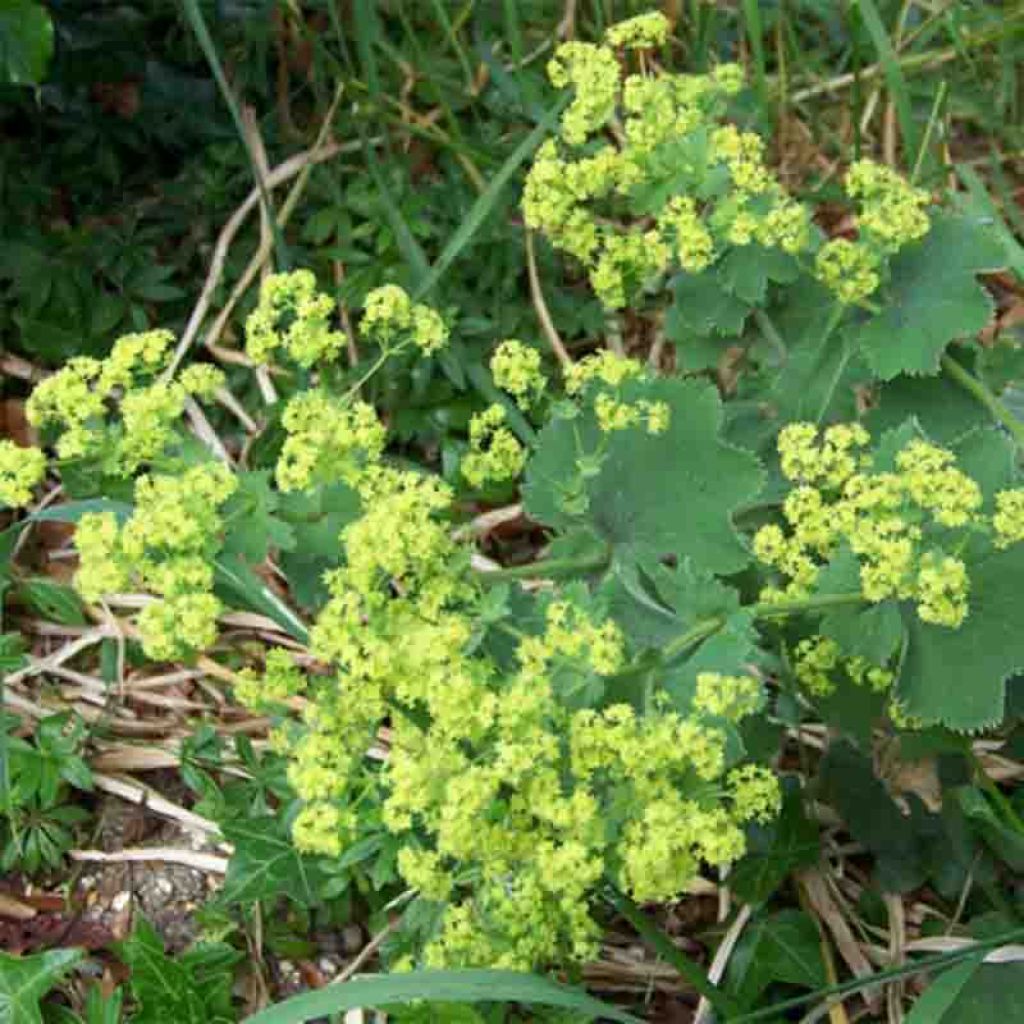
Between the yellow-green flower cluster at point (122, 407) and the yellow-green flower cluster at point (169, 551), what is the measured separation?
7cm

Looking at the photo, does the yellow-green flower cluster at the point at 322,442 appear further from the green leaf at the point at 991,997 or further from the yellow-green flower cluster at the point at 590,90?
the green leaf at the point at 991,997

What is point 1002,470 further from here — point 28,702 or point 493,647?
point 28,702

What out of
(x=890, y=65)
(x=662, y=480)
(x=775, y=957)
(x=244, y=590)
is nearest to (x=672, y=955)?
(x=775, y=957)

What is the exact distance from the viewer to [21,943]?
9.05ft

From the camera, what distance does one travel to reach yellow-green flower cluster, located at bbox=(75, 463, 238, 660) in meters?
1.93

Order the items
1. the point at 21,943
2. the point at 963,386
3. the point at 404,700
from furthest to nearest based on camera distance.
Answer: the point at 21,943 < the point at 963,386 < the point at 404,700

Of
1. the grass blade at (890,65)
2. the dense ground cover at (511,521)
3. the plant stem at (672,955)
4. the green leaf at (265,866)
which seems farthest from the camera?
the grass blade at (890,65)

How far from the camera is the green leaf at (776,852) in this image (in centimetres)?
266

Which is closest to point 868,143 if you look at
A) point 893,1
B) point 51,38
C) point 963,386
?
point 893,1

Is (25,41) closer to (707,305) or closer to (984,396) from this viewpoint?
(707,305)

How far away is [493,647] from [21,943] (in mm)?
1088

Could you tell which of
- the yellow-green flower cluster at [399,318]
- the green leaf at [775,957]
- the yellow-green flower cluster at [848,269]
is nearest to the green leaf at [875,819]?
the green leaf at [775,957]

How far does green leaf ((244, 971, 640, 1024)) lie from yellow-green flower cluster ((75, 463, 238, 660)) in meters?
0.43

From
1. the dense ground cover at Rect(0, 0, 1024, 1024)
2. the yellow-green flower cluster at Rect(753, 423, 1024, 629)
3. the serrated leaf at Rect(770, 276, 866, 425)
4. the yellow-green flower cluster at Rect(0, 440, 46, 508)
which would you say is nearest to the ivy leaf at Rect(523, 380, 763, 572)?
the dense ground cover at Rect(0, 0, 1024, 1024)
